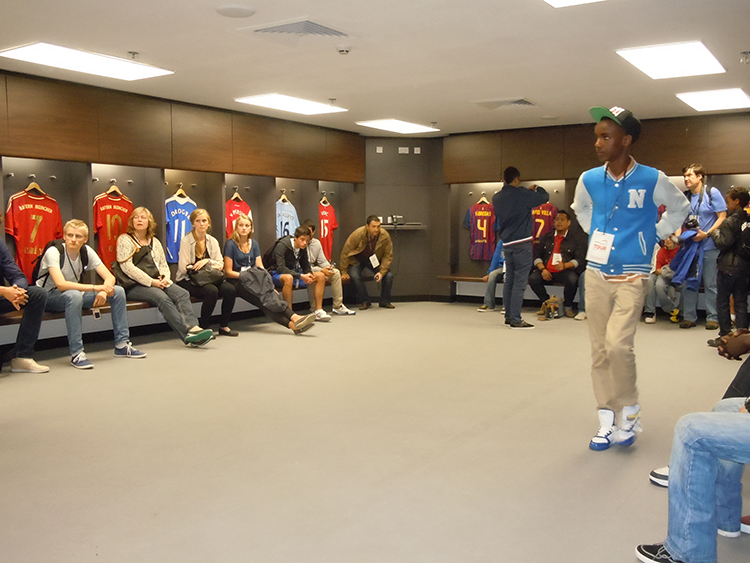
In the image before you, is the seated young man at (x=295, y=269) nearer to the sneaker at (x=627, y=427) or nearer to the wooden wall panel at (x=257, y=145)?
the wooden wall panel at (x=257, y=145)

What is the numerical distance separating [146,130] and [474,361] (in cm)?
411

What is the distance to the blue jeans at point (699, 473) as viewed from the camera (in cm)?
186

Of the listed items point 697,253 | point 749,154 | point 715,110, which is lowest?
point 697,253

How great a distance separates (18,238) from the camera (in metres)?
6.09

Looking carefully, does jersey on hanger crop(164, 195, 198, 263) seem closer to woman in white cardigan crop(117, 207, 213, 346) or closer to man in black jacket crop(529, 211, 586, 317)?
woman in white cardigan crop(117, 207, 213, 346)

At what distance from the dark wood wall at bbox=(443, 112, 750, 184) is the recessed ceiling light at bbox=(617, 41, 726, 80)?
7.80 feet

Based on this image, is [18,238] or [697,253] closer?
[18,238]

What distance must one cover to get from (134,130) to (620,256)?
523cm

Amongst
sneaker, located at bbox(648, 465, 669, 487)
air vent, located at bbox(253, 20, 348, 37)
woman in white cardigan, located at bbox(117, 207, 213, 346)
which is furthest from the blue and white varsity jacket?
woman in white cardigan, located at bbox(117, 207, 213, 346)

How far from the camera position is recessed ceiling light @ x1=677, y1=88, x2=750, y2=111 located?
6.73 meters

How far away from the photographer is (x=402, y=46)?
16.4 feet

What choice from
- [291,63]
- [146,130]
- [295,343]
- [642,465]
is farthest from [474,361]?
[146,130]

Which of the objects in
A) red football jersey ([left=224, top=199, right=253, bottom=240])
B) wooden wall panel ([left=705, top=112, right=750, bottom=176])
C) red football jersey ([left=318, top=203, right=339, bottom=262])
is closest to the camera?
wooden wall panel ([left=705, top=112, right=750, bottom=176])

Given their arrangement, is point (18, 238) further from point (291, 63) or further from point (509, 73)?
point (509, 73)
